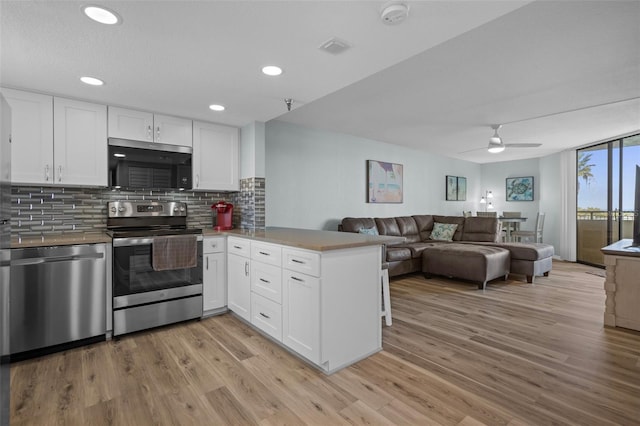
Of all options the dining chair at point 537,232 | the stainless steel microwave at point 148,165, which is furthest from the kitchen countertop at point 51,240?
the dining chair at point 537,232

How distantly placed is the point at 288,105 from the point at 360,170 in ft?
9.07

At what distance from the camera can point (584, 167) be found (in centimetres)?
629

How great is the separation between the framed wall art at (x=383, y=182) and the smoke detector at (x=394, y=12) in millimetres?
4059

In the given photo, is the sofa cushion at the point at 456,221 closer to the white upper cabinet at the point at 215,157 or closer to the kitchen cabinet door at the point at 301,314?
the white upper cabinet at the point at 215,157

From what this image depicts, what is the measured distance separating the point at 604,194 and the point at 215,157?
22.4 feet

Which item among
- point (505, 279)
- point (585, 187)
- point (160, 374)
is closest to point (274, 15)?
point (160, 374)

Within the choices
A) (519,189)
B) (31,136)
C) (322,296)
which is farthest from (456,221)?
(31,136)

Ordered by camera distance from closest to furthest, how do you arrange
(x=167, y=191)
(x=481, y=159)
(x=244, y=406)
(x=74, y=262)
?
1. (x=244, y=406)
2. (x=74, y=262)
3. (x=167, y=191)
4. (x=481, y=159)

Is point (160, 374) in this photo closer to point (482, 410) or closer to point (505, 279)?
point (482, 410)

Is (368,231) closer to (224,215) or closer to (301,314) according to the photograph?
(224,215)

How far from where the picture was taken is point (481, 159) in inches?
311

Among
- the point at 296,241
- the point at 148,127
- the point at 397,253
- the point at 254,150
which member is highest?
the point at 148,127

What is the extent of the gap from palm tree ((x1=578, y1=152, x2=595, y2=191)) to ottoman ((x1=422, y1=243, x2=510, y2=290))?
301 centimetres

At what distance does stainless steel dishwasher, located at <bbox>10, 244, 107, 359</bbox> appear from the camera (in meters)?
2.33
